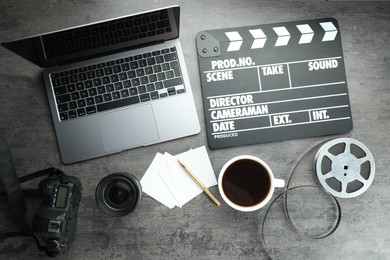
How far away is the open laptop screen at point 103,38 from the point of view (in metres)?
1.05

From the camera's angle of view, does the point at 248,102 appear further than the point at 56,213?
Yes

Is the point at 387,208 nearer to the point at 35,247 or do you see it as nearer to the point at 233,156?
the point at 233,156

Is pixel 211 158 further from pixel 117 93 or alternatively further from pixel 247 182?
pixel 117 93

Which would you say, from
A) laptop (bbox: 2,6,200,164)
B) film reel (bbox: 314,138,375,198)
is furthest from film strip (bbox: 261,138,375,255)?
laptop (bbox: 2,6,200,164)

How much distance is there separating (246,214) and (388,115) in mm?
456

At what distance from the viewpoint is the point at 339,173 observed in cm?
109

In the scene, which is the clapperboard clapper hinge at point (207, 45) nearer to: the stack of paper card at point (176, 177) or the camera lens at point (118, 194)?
the stack of paper card at point (176, 177)

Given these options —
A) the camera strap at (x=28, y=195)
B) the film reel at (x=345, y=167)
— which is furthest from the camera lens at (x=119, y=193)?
the film reel at (x=345, y=167)

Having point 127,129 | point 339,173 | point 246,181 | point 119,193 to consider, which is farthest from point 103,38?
point 339,173

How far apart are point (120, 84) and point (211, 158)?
0.30 metres

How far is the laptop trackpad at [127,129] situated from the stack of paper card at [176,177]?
6 centimetres

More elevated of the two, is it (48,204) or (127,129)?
(127,129)

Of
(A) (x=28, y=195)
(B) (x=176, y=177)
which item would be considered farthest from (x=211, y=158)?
(A) (x=28, y=195)

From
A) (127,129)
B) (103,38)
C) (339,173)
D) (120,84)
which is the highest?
(103,38)
